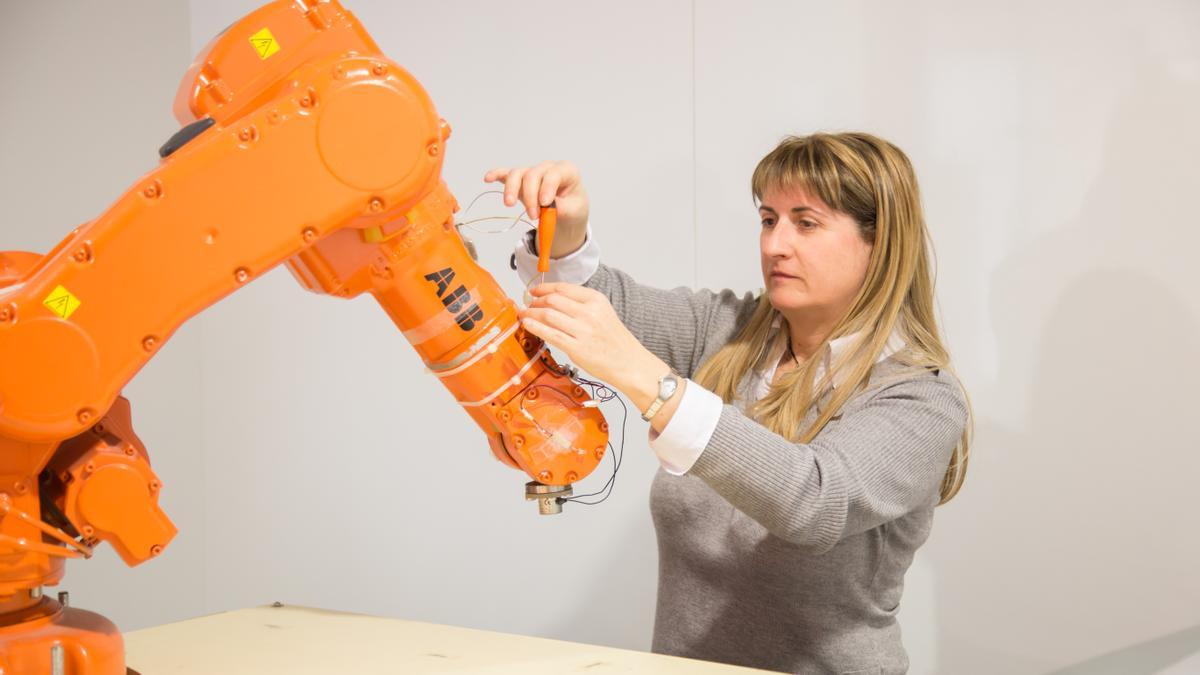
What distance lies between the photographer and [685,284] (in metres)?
2.68

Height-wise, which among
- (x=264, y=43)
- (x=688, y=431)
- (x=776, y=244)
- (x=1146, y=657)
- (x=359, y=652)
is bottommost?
(x=1146, y=657)

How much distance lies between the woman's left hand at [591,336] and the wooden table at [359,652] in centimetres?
41

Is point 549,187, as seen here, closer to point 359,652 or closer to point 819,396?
point 819,396

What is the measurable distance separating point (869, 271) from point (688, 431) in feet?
2.18

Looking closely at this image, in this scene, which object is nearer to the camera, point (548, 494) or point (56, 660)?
point (56, 660)

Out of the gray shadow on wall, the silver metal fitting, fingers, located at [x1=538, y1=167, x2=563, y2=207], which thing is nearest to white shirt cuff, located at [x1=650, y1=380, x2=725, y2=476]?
the silver metal fitting

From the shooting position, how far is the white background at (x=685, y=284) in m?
2.24

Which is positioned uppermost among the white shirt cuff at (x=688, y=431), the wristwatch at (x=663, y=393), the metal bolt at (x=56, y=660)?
the wristwatch at (x=663, y=393)

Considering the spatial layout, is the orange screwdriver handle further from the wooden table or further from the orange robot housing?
the wooden table

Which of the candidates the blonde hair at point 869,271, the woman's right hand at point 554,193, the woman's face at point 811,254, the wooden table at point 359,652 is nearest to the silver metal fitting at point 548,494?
the wooden table at point 359,652

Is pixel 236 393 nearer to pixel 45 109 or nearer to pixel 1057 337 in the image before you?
pixel 45 109

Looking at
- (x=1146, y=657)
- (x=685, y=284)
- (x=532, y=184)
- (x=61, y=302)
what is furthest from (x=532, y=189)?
(x=1146, y=657)

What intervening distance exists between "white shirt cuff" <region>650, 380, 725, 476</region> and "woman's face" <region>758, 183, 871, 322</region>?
0.55 metres

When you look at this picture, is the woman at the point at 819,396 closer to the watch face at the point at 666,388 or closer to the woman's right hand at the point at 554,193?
the woman's right hand at the point at 554,193
